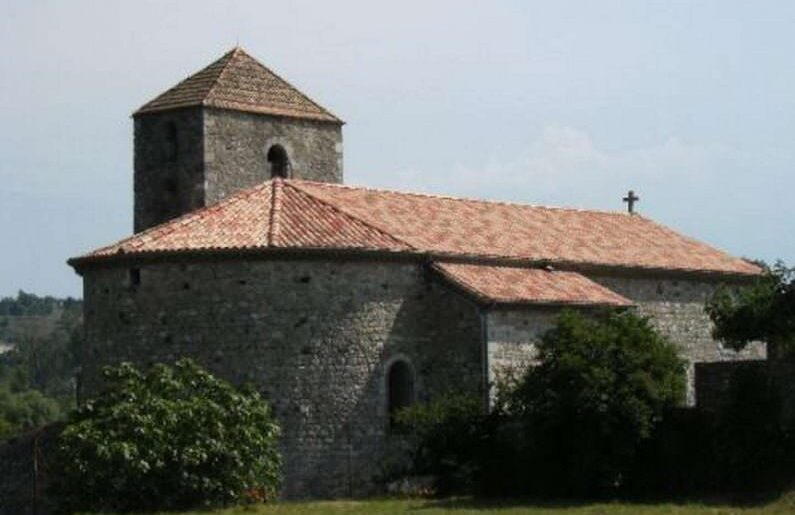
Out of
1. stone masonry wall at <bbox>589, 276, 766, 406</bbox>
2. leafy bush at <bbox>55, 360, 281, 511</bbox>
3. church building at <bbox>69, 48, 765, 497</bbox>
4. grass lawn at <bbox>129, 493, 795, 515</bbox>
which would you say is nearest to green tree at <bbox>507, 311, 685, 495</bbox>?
grass lawn at <bbox>129, 493, 795, 515</bbox>

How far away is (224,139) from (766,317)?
17486mm

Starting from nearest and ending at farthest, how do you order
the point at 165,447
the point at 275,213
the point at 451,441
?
the point at 165,447
the point at 451,441
the point at 275,213

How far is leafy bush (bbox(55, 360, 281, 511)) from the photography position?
3416 cm

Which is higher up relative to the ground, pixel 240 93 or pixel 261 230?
pixel 240 93

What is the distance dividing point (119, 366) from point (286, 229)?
4.72 m

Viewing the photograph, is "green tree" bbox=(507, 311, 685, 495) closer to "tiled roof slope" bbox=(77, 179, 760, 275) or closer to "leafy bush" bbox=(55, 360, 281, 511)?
"leafy bush" bbox=(55, 360, 281, 511)

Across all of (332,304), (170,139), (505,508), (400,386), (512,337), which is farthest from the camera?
(170,139)

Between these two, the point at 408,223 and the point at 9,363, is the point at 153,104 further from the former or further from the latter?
the point at 9,363

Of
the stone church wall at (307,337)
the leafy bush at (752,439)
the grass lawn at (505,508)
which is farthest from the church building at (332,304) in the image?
the leafy bush at (752,439)

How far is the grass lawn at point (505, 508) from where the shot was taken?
30875mm

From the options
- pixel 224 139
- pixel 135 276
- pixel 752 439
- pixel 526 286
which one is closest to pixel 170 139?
pixel 224 139

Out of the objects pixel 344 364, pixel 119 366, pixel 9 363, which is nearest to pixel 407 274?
pixel 344 364

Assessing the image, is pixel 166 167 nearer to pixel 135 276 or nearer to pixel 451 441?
pixel 135 276

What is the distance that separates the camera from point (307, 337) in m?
38.6
